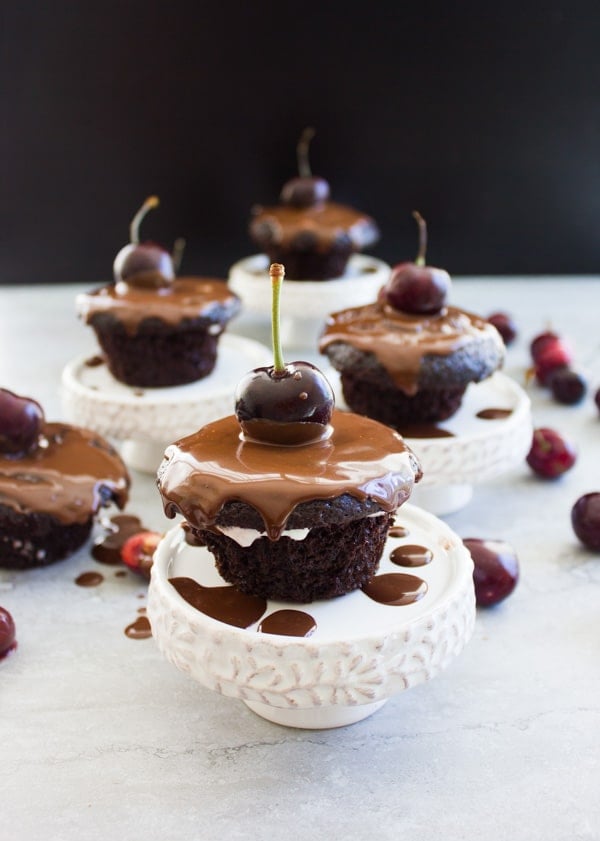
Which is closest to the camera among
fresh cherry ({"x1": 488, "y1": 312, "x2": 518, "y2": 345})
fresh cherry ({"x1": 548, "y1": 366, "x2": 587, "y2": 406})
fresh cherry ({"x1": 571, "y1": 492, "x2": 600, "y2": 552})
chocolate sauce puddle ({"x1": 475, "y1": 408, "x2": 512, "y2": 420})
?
fresh cherry ({"x1": 571, "y1": 492, "x2": 600, "y2": 552})

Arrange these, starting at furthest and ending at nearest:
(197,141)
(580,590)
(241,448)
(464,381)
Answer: (197,141) < (464,381) < (580,590) < (241,448)

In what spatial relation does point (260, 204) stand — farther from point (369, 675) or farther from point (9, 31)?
point (369, 675)

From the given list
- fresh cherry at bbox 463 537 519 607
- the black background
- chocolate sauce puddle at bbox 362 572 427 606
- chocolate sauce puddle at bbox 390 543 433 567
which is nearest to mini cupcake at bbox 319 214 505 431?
fresh cherry at bbox 463 537 519 607

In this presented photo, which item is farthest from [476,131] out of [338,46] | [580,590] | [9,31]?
[580,590]

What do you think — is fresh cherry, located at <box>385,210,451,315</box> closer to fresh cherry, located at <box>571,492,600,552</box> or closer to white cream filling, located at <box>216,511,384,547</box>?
fresh cherry, located at <box>571,492,600,552</box>

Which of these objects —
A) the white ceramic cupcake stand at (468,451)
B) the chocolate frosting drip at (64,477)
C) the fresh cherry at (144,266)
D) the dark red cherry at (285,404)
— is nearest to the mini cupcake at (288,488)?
the dark red cherry at (285,404)

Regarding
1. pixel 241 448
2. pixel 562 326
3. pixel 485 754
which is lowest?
pixel 562 326

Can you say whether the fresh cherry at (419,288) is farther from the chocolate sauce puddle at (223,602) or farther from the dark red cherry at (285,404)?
the chocolate sauce puddle at (223,602)
